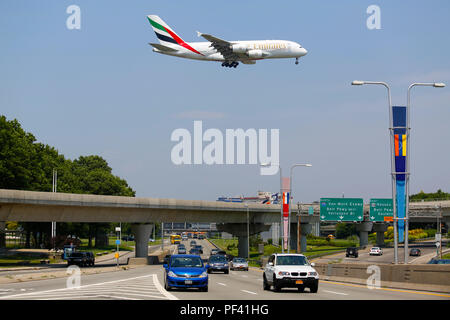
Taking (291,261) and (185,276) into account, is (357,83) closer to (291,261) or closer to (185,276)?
(291,261)

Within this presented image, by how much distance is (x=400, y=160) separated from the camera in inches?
1289

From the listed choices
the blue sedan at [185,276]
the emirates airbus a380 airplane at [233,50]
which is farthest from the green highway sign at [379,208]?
the blue sedan at [185,276]

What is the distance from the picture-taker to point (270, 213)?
102m

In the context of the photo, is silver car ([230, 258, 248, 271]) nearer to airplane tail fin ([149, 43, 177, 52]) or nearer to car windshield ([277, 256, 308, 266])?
airplane tail fin ([149, 43, 177, 52])

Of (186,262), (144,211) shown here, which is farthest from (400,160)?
(144,211)

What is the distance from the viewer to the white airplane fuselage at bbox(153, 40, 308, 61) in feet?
210

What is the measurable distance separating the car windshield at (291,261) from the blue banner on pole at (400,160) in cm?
681

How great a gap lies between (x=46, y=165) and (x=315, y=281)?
259ft

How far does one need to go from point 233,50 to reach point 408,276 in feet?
132

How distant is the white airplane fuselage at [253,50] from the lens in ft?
210

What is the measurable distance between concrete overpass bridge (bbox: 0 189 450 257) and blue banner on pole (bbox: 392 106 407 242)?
37978mm

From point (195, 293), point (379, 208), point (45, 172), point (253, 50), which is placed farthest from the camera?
point (45, 172)

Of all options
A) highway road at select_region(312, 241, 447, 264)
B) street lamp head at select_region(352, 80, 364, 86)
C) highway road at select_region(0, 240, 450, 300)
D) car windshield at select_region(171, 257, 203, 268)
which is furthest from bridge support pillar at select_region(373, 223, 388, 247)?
car windshield at select_region(171, 257, 203, 268)
